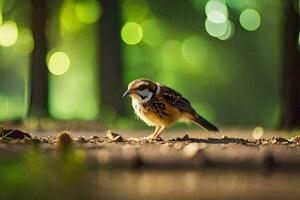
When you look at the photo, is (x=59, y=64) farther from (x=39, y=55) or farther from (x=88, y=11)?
(x=39, y=55)

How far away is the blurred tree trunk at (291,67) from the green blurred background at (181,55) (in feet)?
36.9

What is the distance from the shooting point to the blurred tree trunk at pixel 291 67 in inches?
819

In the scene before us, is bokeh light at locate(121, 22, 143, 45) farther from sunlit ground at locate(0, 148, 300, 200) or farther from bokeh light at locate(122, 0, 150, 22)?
sunlit ground at locate(0, 148, 300, 200)

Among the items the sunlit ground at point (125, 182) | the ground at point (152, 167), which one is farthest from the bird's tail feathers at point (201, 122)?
the sunlit ground at point (125, 182)

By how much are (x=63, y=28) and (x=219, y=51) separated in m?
11.1

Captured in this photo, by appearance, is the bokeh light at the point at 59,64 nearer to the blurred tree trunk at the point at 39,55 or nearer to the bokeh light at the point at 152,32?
the bokeh light at the point at 152,32

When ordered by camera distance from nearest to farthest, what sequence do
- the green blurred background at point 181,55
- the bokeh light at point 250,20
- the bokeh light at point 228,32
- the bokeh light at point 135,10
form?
the bokeh light at point 135,10 → the green blurred background at point 181,55 → the bokeh light at point 250,20 → the bokeh light at point 228,32

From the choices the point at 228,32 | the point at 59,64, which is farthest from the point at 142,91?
the point at 59,64

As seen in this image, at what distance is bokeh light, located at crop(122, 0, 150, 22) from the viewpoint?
31.6 metres

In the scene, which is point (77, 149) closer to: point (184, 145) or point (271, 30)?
point (184, 145)

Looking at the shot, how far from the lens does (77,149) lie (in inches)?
430

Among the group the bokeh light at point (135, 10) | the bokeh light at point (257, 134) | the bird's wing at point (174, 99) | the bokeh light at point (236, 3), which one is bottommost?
the bokeh light at point (257, 134)

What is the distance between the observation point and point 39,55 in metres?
26.7

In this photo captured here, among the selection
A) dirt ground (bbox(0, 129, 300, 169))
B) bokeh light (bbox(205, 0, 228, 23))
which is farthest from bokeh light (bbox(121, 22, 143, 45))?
dirt ground (bbox(0, 129, 300, 169))
